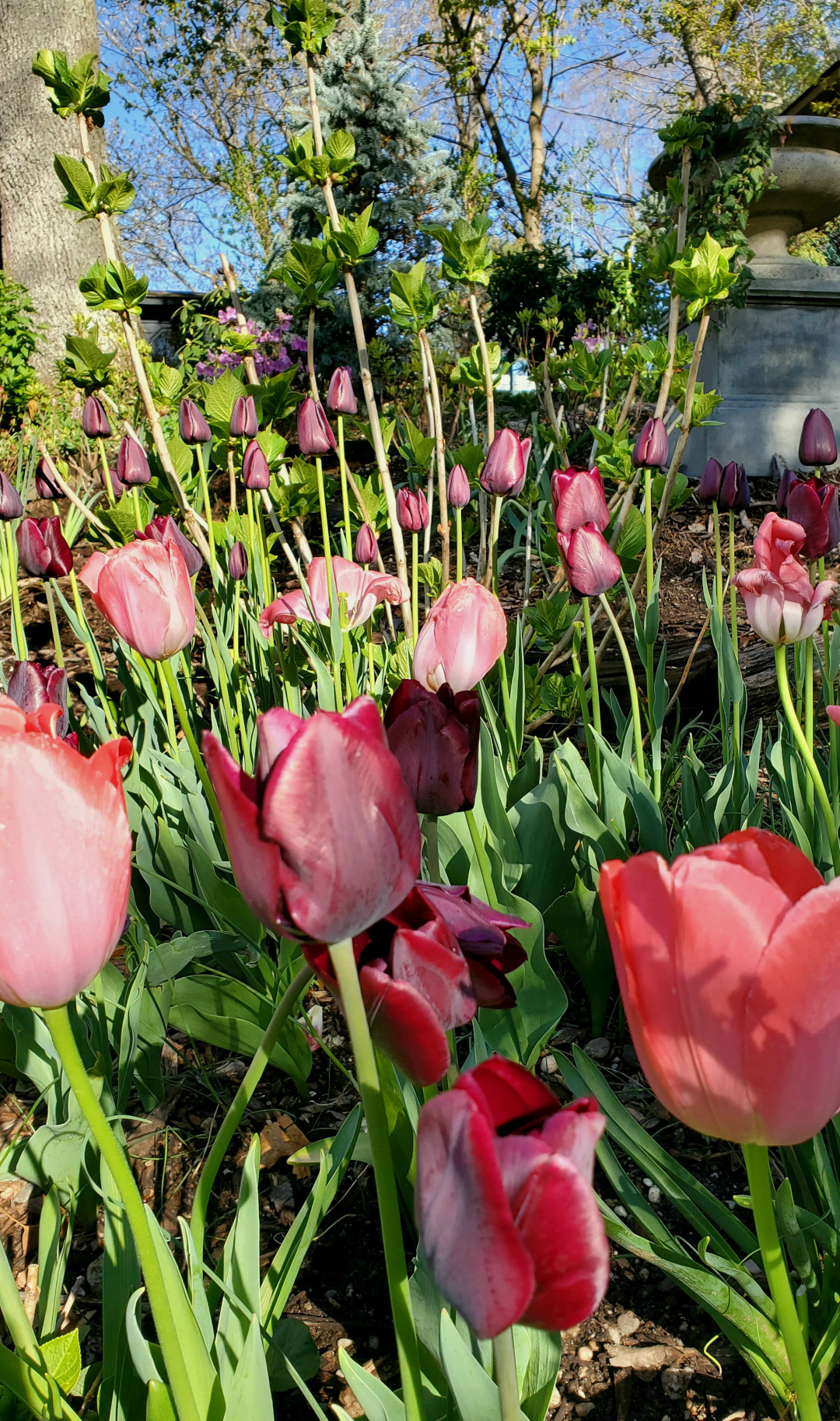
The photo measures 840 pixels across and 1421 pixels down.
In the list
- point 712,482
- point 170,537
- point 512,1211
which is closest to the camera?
point 512,1211

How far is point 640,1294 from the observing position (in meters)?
0.96

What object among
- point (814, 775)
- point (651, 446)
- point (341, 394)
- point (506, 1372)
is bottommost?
point (814, 775)

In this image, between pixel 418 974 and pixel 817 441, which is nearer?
pixel 418 974

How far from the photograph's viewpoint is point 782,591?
1.36 metres

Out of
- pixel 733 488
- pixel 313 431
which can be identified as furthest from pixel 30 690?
pixel 733 488

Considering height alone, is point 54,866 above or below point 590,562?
above

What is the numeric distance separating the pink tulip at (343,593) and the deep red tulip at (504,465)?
284mm

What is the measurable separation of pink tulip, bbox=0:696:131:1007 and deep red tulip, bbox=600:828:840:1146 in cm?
29

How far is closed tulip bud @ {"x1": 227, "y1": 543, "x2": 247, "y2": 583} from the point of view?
2182mm

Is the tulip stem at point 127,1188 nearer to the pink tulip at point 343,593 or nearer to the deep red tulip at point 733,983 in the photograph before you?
the deep red tulip at point 733,983

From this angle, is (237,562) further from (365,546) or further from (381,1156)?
(381,1156)

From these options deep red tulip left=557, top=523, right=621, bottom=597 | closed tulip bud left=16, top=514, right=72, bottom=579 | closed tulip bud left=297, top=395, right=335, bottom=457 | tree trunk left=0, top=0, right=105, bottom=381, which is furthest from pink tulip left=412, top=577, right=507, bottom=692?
tree trunk left=0, top=0, right=105, bottom=381

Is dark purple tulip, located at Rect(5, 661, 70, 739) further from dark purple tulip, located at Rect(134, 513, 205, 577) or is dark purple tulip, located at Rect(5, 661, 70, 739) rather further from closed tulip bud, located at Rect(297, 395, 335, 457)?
closed tulip bud, located at Rect(297, 395, 335, 457)

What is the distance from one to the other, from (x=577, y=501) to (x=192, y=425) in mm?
964
